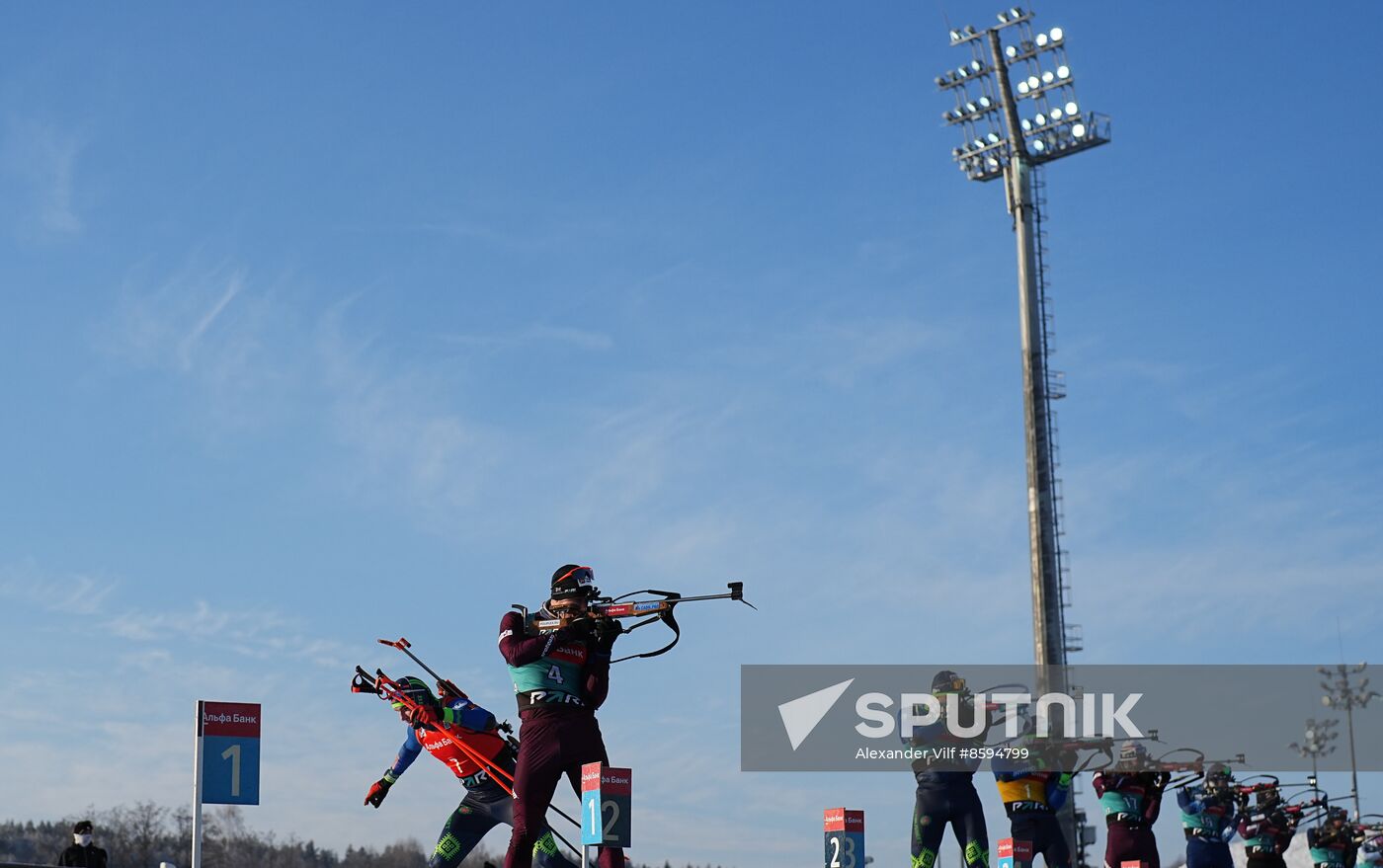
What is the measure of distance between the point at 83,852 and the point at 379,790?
9.78 feet

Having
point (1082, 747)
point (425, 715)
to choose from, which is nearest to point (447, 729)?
point (425, 715)

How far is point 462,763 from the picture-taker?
18.1 metres

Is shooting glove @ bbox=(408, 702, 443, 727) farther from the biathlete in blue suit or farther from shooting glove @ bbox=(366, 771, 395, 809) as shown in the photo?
the biathlete in blue suit

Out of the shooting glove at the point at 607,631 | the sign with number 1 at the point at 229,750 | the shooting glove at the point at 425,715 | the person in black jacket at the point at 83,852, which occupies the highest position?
the shooting glove at the point at 607,631

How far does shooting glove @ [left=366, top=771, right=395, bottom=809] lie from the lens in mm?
18078

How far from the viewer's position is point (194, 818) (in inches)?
602

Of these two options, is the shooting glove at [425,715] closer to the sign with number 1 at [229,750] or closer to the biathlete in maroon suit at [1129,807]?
the sign with number 1 at [229,750]

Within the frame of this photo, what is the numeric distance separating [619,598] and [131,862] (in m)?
20.4

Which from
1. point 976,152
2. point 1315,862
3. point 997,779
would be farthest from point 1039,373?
point 997,779

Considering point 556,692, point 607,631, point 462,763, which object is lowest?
point 462,763

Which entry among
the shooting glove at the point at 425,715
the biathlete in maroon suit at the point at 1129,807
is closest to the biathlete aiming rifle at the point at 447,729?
the shooting glove at the point at 425,715

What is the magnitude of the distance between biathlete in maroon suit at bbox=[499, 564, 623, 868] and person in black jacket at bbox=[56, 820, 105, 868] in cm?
487

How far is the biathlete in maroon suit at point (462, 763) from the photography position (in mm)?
17812

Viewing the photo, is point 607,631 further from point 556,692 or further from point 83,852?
point 83,852
